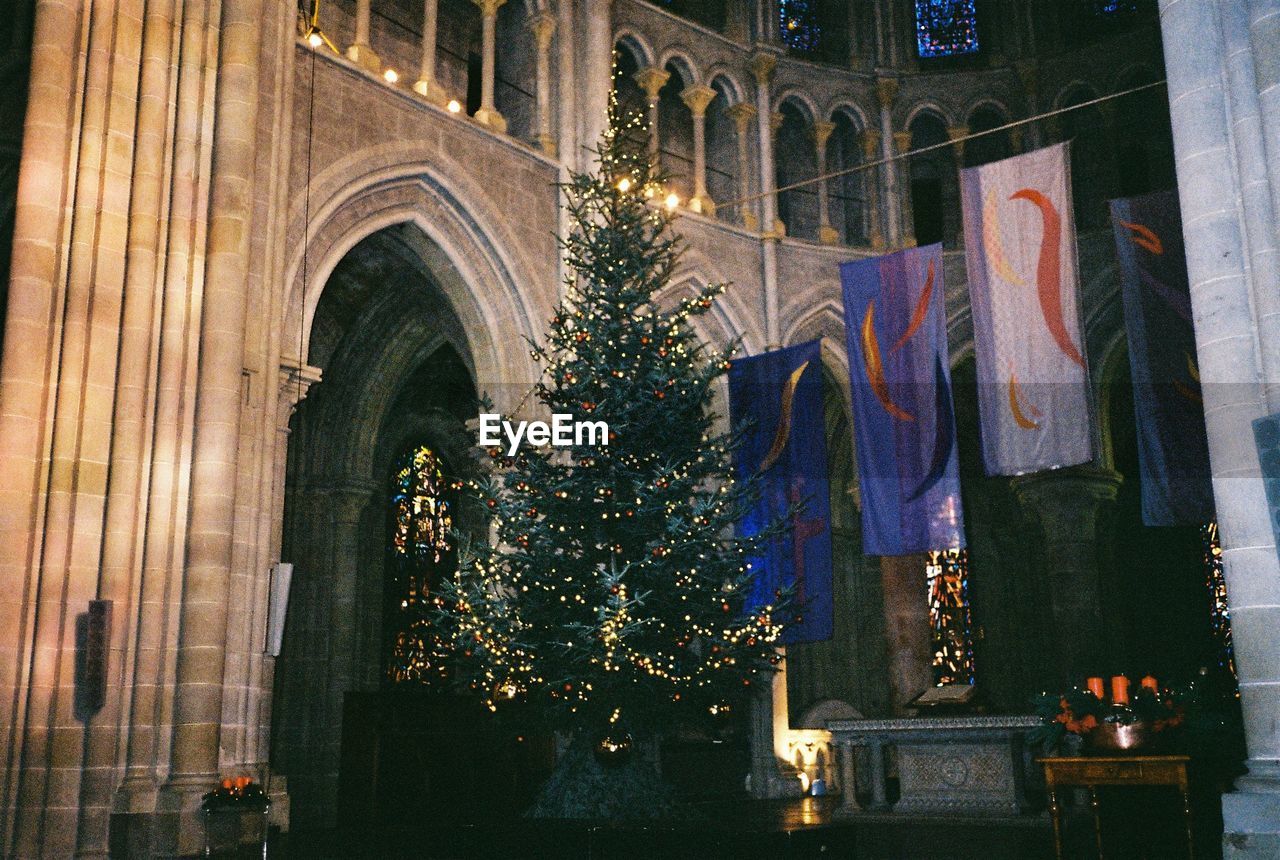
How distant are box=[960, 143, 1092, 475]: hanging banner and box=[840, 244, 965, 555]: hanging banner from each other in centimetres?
80

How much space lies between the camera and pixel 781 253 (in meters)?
19.6

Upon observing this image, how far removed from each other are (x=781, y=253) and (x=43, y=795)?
13272 mm

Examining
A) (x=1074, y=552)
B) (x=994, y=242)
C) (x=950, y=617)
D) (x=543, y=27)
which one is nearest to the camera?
(x=994, y=242)

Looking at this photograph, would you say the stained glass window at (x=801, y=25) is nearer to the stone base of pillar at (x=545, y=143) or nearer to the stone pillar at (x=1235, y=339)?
the stone base of pillar at (x=545, y=143)

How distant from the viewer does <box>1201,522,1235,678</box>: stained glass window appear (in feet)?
66.7

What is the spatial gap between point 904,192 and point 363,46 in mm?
9726

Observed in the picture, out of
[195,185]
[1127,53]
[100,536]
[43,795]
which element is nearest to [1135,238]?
[1127,53]

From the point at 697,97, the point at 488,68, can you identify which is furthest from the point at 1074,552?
the point at 488,68

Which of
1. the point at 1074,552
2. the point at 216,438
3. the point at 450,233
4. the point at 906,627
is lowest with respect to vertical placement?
the point at 906,627

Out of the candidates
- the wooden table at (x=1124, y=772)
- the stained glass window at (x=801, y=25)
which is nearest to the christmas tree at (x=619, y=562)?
the wooden table at (x=1124, y=772)

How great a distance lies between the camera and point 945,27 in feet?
71.5

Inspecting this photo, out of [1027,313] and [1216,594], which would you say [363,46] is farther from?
[1216,594]

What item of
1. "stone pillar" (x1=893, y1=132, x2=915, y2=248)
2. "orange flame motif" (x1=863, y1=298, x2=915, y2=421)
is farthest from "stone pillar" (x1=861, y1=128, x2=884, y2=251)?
"orange flame motif" (x1=863, y1=298, x2=915, y2=421)

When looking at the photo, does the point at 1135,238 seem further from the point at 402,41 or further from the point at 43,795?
the point at 43,795
